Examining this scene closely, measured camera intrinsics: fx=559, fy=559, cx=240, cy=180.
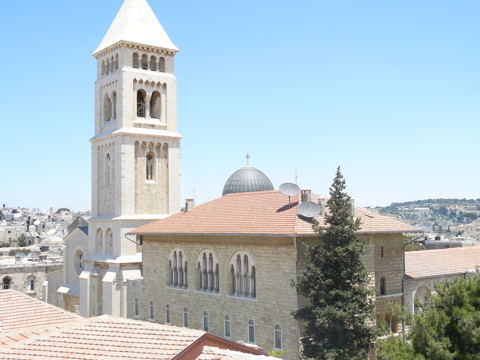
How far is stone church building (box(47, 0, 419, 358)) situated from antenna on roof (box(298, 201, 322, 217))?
394 mm

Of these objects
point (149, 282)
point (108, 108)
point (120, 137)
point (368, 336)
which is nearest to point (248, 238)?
point (368, 336)

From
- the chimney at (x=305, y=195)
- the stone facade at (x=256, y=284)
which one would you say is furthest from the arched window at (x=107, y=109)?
the chimney at (x=305, y=195)

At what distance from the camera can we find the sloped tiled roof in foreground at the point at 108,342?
14.4m

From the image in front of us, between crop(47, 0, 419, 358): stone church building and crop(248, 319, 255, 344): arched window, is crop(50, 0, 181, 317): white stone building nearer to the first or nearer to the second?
crop(47, 0, 419, 358): stone church building

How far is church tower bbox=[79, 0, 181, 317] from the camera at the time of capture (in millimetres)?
41906

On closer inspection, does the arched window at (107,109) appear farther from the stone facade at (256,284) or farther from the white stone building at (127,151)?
the stone facade at (256,284)

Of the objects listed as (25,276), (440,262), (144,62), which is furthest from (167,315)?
(25,276)

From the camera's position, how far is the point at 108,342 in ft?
51.2

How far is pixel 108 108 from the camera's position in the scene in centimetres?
4597

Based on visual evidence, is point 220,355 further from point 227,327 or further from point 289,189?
point 227,327

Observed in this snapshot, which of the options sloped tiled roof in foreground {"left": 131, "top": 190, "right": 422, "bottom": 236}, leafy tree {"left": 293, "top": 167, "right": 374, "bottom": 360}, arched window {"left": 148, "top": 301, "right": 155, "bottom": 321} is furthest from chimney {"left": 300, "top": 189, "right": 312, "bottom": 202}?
arched window {"left": 148, "top": 301, "right": 155, "bottom": 321}

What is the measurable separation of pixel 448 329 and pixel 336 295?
612cm

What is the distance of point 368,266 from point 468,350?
1096cm

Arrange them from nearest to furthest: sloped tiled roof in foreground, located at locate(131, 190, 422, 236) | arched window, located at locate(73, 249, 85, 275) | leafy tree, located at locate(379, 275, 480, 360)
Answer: leafy tree, located at locate(379, 275, 480, 360)
sloped tiled roof in foreground, located at locate(131, 190, 422, 236)
arched window, located at locate(73, 249, 85, 275)
